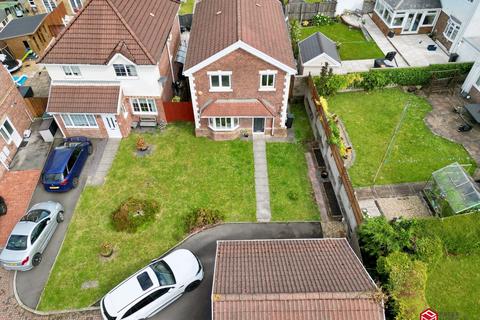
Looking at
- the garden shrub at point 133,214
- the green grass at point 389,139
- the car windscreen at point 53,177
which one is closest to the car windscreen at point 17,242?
the car windscreen at point 53,177

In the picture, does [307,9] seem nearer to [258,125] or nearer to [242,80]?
[258,125]

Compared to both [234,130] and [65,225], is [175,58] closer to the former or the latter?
[234,130]

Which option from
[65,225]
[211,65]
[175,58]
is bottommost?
[65,225]

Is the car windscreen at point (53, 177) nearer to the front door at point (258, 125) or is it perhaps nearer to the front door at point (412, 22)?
the front door at point (258, 125)

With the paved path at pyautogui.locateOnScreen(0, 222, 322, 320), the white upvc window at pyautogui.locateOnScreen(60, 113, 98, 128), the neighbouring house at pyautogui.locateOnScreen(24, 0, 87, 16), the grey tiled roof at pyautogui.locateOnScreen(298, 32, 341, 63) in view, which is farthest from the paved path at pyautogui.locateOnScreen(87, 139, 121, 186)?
the neighbouring house at pyautogui.locateOnScreen(24, 0, 87, 16)

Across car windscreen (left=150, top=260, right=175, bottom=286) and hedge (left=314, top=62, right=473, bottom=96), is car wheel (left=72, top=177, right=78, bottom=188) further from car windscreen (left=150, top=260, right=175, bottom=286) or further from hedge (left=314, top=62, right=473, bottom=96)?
hedge (left=314, top=62, right=473, bottom=96)

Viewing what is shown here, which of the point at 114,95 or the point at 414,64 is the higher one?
the point at 114,95

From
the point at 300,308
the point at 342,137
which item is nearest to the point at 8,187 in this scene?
the point at 300,308
